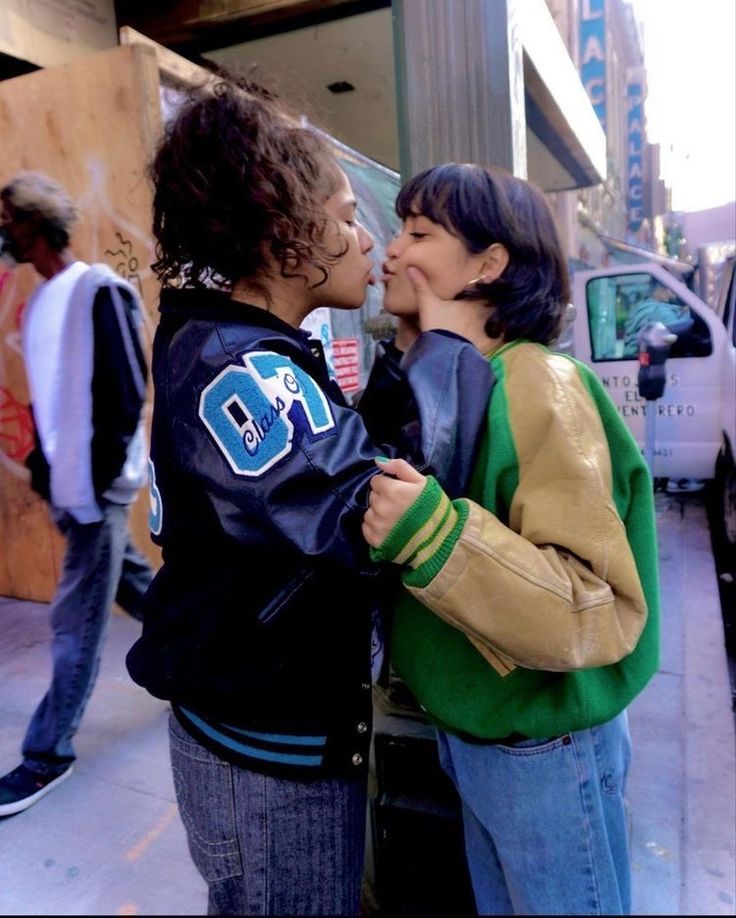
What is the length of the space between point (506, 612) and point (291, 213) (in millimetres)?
653

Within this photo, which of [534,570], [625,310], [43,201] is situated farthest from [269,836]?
[625,310]

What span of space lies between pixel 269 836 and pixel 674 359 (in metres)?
5.90

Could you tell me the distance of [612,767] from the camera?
125cm

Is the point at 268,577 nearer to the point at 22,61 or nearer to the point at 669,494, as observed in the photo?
the point at 22,61

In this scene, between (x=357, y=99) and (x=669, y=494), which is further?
(x=669, y=494)

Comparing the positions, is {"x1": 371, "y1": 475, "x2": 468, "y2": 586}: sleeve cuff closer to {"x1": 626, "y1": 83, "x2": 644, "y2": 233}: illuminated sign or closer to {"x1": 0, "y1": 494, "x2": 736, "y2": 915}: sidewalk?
{"x1": 0, "y1": 494, "x2": 736, "y2": 915}: sidewalk

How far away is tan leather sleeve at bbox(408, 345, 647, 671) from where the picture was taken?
0.97 m

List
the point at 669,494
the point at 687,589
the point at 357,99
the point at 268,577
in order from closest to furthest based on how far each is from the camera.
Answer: the point at 268,577 → the point at 687,589 → the point at 357,99 → the point at 669,494

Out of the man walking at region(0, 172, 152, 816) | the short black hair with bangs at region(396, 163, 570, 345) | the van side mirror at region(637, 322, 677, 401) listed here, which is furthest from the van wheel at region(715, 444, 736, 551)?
the short black hair with bangs at region(396, 163, 570, 345)

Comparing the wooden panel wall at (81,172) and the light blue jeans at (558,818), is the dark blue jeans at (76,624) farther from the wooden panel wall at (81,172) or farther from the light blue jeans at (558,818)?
the light blue jeans at (558,818)

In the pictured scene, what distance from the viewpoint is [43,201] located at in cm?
259

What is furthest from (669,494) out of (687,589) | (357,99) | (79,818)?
(79,818)

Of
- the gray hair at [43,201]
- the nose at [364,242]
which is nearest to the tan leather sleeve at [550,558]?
the nose at [364,242]

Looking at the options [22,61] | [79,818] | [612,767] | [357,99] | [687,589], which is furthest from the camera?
[357,99]
